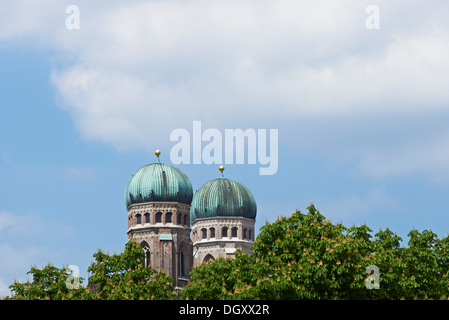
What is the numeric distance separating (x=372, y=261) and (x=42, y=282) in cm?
2379

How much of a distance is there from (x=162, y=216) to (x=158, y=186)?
444cm

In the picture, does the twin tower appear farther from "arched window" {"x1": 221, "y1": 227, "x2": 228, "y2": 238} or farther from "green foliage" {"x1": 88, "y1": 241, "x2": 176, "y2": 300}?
"green foliage" {"x1": 88, "y1": 241, "x2": 176, "y2": 300}

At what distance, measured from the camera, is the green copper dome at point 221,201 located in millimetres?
165750

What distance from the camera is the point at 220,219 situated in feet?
544

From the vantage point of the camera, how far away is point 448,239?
8075cm

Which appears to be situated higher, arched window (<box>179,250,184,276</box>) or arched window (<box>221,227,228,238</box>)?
arched window (<box>221,227,228,238</box>)

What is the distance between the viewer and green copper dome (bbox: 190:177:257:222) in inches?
6526

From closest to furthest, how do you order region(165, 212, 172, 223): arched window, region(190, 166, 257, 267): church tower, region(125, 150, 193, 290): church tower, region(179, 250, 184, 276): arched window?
region(125, 150, 193, 290): church tower
region(179, 250, 184, 276): arched window
region(165, 212, 172, 223): arched window
region(190, 166, 257, 267): church tower

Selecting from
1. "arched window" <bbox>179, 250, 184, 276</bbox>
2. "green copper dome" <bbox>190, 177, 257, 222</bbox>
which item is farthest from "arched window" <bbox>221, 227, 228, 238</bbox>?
"arched window" <bbox>179, 250, 184, 276</bbox>

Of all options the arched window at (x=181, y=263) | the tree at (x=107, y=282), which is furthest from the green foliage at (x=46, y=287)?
the arched window at (x=181, y=263)

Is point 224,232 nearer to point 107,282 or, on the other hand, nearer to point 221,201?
point 221,201

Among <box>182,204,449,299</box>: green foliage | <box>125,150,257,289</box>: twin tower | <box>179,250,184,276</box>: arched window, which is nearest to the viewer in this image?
<box>182,204,449,299</box>: green foliage
